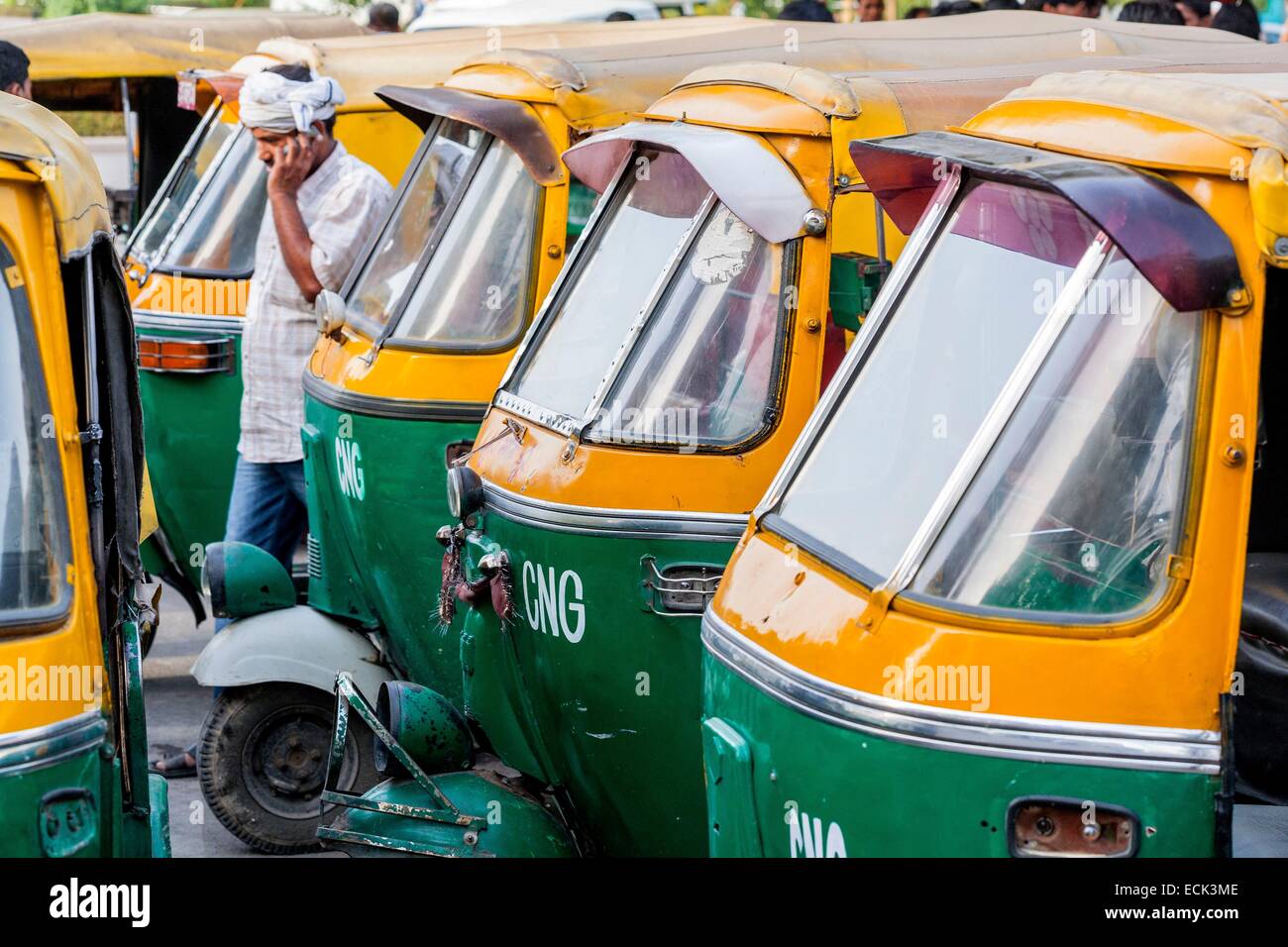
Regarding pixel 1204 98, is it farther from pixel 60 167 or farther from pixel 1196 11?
pixel 1196 11

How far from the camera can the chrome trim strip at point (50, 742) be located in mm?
2834

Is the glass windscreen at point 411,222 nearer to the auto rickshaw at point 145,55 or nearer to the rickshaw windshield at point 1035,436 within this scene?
the rickshaw windshield at point 1035,436

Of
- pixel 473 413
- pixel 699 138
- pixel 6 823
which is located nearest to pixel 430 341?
pixel 473 413

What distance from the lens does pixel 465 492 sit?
4.46 m

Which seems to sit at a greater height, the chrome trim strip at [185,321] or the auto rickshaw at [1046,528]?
the auto rickshaw at [1046,528]

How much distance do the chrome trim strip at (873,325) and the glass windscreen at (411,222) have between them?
257 cm

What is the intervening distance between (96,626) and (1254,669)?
2.06m

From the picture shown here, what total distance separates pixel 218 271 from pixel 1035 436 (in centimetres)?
512

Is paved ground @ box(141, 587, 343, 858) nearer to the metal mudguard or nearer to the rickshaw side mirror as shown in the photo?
the metal mudguard

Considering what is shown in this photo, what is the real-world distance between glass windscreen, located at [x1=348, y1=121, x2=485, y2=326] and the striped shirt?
22cm

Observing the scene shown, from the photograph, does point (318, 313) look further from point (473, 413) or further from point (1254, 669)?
point (1254, 669)

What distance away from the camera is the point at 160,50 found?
952cm

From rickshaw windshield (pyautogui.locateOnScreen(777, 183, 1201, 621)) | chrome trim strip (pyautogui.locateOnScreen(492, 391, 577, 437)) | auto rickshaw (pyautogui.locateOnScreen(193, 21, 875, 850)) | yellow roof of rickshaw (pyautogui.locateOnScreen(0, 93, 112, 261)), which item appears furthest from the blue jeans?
rickshaw windshield (pyautogui.locateOnScreen(777, 183, 1201, 621))

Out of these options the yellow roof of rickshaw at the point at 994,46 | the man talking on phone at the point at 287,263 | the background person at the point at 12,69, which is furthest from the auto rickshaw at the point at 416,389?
the background person at the point at 12,69
